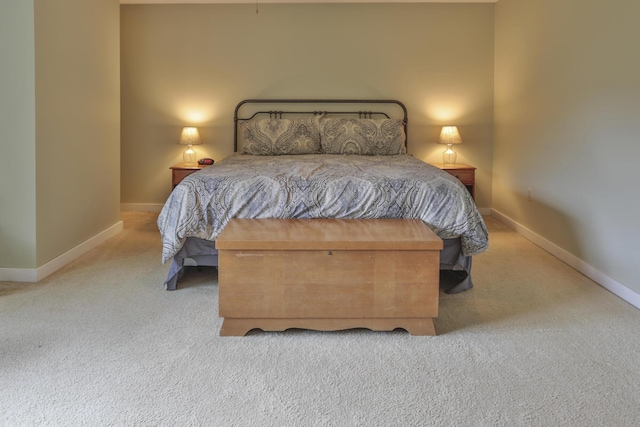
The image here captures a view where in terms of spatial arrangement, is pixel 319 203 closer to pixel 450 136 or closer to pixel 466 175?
pixel 466 175

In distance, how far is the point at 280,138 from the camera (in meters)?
4.54

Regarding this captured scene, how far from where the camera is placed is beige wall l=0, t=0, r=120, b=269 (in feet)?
9.44

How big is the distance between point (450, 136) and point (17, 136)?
A: 3704 millimetres

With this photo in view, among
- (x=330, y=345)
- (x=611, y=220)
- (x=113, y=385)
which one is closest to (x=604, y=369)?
(x=330, y=345)

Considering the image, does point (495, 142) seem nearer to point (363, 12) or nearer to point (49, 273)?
point (363, 12)

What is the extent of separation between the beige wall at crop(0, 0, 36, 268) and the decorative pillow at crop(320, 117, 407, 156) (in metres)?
2.45

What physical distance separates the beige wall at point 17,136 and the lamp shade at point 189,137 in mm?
2062

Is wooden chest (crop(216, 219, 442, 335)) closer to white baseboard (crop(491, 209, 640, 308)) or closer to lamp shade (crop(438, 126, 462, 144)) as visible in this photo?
white baseboard (crop(491, 209, 640, 308))

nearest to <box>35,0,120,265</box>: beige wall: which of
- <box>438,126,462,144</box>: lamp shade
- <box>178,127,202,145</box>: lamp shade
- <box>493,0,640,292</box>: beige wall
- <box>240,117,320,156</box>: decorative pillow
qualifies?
<box>178,127,202,145</box>: lamp shade

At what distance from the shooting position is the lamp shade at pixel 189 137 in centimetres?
493

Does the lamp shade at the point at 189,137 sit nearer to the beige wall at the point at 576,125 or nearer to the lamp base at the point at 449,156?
the lamp base at the point at 449,156

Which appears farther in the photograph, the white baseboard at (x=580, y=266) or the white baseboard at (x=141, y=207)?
the white baseboard at (x=141, y=207)

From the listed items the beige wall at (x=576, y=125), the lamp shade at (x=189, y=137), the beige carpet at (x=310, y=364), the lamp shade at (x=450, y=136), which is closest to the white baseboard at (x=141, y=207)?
the lamp shade at (x=189, y=137)

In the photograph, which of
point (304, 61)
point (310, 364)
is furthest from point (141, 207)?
point (310, 364)
